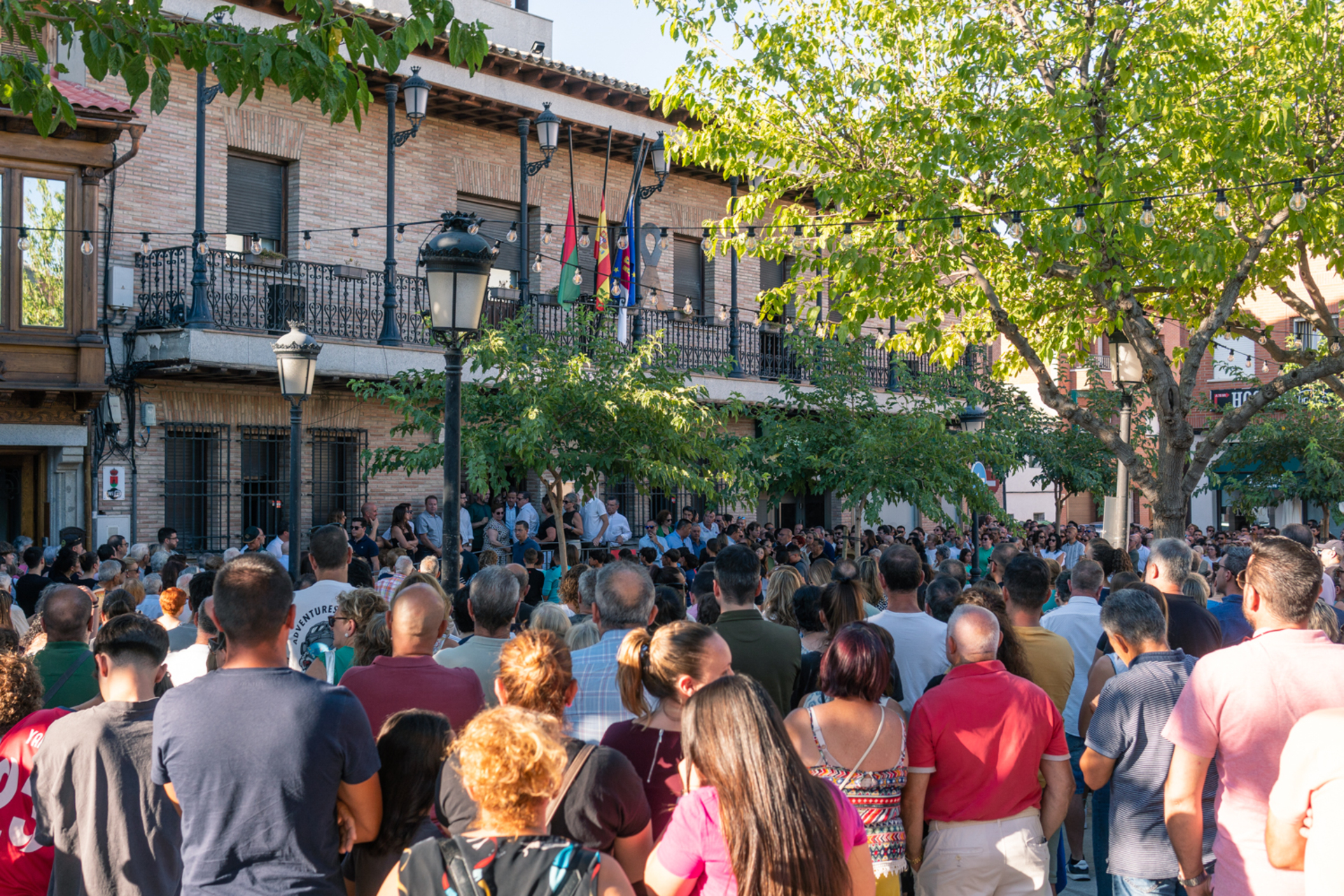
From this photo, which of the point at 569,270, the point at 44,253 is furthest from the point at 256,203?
the point at 569,270

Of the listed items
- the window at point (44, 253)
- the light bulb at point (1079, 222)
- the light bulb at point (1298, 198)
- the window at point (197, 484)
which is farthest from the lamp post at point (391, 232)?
the light bulb at point (1298, 198)

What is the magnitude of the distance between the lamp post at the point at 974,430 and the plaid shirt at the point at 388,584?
34.2ft

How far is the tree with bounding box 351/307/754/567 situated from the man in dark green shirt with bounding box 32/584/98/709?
19.2 ft

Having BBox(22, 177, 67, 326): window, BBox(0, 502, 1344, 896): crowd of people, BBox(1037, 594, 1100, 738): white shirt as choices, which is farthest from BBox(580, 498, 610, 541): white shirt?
BBox(0, 502, 1344, 896): crowd of people

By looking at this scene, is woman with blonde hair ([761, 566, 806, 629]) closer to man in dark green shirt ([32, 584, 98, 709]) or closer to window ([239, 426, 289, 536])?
man in dark green shirt ([32, 584, 98, 709])

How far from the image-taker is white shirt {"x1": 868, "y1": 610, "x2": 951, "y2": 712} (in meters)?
5.61

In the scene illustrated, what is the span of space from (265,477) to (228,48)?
10.6m

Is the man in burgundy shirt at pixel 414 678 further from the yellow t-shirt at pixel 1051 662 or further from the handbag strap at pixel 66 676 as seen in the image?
the yellow t-shirt at pixel 1051 662

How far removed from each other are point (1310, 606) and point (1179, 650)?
940mm

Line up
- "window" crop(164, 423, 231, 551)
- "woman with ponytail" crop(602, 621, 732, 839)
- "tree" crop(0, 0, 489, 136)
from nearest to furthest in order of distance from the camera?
"woman with ponytail" crop(602, 621, 732, 839)
"tree" crop(0, 0, 489, 136)
"window" crop(164, 423, 231, 551)

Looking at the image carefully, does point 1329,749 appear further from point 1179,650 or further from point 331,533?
point 331,533

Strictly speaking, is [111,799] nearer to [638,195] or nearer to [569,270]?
[569,270]

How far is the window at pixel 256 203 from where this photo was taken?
16.1 m

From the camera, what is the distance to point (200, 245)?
14328 mm
